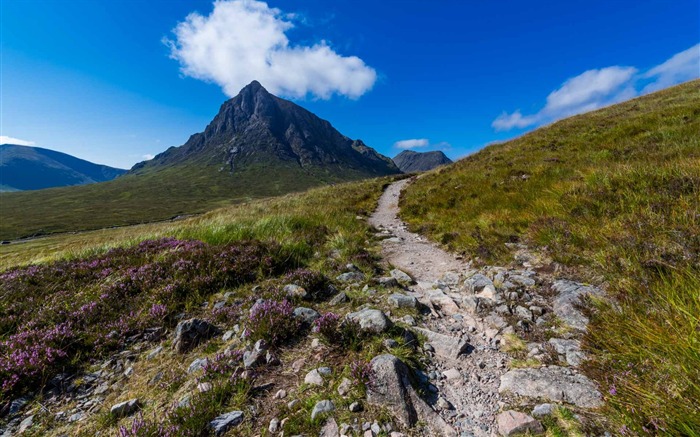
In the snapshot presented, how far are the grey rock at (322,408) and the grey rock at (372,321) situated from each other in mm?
1166

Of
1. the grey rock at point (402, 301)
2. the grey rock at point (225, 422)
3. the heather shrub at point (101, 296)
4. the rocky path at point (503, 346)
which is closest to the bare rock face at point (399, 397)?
the rocky path at point (503, 346)

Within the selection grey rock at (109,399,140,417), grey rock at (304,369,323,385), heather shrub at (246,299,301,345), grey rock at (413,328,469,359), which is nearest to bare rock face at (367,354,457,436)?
grey rock at (304,369,323,385)

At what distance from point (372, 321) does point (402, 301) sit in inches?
37.6

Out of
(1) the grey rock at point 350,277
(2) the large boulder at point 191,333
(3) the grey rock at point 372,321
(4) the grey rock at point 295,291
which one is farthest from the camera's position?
(1) the grey rock at point 350,277

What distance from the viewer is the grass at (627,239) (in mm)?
2418

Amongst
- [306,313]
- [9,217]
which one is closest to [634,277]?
[306,313]

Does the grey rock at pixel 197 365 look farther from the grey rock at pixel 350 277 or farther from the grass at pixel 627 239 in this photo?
Answer: the grass at pixel 627 239

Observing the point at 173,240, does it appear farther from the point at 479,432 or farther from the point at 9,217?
the point at 9,217

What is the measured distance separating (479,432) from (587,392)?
1148 millimetres

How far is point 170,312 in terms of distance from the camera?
5148 mm

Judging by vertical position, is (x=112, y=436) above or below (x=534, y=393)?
below

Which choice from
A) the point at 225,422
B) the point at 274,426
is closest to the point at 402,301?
the point at 274,426

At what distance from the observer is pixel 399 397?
293cm

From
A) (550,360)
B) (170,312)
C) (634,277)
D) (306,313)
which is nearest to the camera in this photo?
(550,360)
